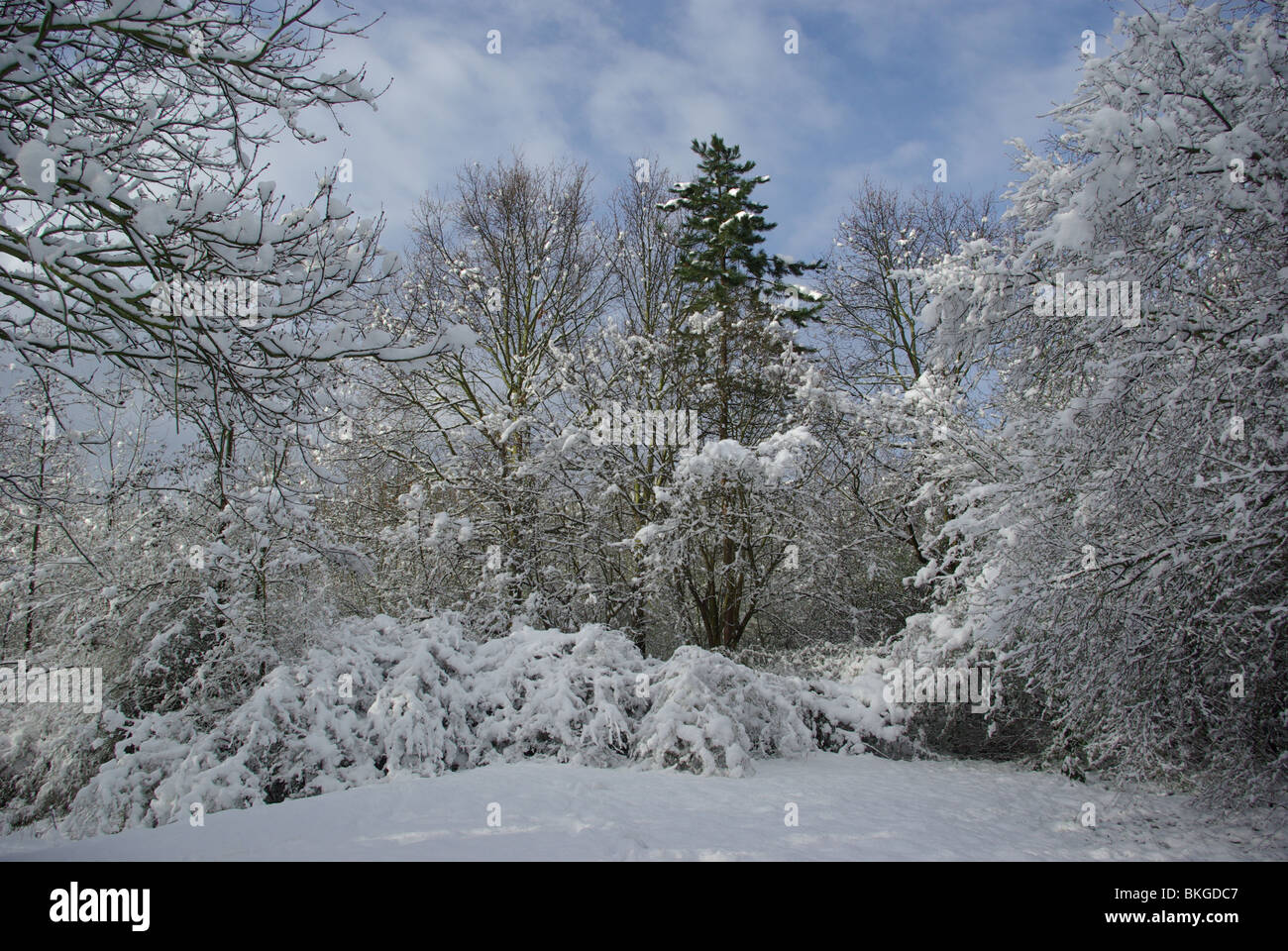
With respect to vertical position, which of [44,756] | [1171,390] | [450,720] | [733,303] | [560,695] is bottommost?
[44,756]

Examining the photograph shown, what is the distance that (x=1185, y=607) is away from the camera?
14.5ft

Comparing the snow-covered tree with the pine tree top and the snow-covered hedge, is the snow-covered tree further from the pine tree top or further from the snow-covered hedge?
the pine tree top

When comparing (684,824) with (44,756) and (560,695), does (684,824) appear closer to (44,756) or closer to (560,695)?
(560,695)

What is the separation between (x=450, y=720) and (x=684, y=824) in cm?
337

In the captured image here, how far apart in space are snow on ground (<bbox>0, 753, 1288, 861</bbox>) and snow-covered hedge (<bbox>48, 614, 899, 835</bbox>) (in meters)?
0.54

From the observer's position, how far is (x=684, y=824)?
423cm

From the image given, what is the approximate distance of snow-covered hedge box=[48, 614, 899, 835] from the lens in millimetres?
5609

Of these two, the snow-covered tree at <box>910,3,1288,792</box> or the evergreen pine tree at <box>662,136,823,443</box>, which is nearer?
the snow-covered tree at <box>910,3,1288,792</box>

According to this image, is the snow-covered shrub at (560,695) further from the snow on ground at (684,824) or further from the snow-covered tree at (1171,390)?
the snow-covered tree at (1171,390)

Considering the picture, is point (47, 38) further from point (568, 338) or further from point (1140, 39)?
point (568, 338)

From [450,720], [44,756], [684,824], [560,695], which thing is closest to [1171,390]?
[684,824]

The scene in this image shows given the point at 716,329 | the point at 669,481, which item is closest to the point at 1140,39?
the point at 716,329

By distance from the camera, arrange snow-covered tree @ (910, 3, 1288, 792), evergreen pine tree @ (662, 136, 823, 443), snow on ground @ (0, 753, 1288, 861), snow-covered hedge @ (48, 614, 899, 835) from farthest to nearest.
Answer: evergreen pine tree @ (662, 136, 823, 443) → snow-covered hedge @ (48, 614, 899, 835) → snow-covered tree @ (910, 3, 1288, 792) → snow on ground @ (0, 753, 1288, 861)

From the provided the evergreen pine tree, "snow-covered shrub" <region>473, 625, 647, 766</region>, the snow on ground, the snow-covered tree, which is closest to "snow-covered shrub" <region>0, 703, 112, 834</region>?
the snow on ground
